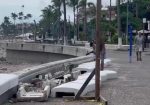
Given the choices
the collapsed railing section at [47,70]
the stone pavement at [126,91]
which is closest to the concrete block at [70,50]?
the collapsed railing section at [47,70]

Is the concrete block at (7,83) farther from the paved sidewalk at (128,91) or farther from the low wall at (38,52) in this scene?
the low wall at (38,52)

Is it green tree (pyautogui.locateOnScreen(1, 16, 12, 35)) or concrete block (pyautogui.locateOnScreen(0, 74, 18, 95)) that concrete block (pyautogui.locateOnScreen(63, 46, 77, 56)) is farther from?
green tree (pyautogui.locateOnScreen(1, 16, 12, 35))

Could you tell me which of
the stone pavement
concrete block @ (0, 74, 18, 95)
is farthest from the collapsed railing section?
the stone pavement

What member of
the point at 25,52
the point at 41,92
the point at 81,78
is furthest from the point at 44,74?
the point at 25,52

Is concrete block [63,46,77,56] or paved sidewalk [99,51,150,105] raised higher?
paved sidewalk [99,51,150,105]

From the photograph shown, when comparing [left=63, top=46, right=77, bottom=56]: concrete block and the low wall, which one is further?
the low wall

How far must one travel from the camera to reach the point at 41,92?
1264 cm

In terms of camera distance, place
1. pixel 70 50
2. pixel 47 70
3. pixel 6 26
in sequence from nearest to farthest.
Answer: pixel 47 70 < pixel 70 50 < pixel 6 26

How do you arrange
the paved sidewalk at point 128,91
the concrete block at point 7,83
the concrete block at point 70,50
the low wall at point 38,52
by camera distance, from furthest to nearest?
the low wall at point 38,52 < the concrete block at point 70,50 < the paved sidewalk at point 128,91 < the concrete block at point 7,83

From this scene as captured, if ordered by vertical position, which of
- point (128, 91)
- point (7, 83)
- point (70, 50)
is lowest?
point (70, 50)

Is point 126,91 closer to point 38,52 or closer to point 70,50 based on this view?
point 70,50

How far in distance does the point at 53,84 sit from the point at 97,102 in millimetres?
2480

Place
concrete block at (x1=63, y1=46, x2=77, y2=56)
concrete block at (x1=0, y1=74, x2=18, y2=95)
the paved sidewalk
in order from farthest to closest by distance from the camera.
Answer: concrete block at (x1=63, y1=46, x2=77, y2=56) → the paved sidewalk → concrete block at (x1=0, y1=74, x2=18, y2=95)

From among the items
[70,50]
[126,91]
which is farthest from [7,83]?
[70,50]
